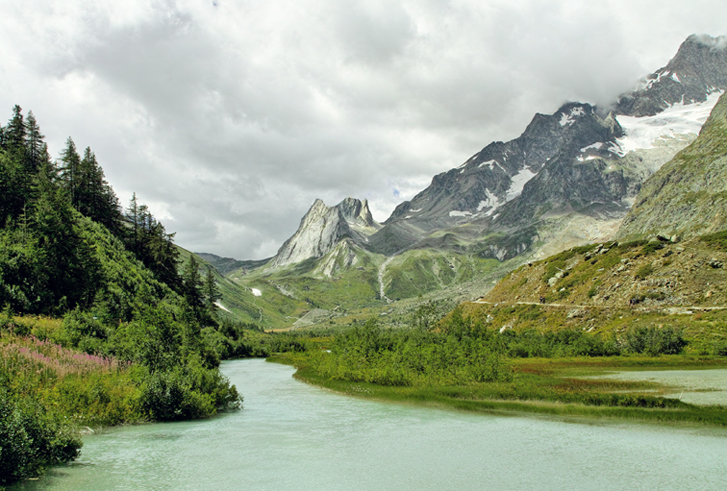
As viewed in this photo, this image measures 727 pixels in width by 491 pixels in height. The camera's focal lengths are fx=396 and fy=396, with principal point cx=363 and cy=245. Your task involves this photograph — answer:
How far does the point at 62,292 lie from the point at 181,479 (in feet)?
150

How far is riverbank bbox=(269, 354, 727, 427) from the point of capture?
1277 inches

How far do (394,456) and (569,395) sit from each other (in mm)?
26629

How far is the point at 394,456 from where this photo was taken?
886 inches

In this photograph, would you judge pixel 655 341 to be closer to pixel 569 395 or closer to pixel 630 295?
pixel 630 295

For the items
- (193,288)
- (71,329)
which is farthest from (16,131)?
(71,329)

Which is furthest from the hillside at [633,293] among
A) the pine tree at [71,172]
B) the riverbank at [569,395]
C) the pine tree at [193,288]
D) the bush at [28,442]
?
the pine tree at [71,172]

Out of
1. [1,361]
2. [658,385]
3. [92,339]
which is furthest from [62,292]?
[658,385]

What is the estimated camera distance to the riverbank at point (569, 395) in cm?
3244

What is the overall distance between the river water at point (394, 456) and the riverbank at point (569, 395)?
3.49m

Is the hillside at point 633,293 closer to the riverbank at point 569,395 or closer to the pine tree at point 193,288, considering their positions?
the riverbank at point 569,395

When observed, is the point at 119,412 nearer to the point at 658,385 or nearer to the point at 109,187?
the point at 658,385

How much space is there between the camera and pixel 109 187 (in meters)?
110

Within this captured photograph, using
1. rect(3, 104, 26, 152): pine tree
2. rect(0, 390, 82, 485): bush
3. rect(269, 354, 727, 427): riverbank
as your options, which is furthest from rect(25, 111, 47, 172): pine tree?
rect(0, 390, 82, 485): bush

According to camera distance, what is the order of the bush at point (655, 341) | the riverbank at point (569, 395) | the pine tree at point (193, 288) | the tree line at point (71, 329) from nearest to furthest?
the tree line at point (71, 329), the riverbank at point (569, 395), the bush at point (655, 341), the pine tree at point (193, 288)
